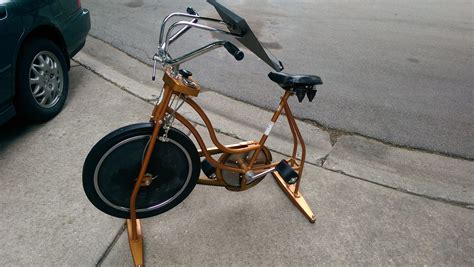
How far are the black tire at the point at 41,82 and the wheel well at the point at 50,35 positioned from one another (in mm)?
49

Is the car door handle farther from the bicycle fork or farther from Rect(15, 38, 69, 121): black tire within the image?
the bicycle fork

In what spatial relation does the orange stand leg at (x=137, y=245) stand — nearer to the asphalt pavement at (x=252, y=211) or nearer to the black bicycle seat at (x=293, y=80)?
the asphalt pavement at (x=252, y=211)

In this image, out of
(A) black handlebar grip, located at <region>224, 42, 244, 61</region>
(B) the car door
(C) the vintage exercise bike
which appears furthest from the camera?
(B) the car door

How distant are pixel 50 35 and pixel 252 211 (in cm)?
247

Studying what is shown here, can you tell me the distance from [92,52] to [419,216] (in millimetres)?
4280

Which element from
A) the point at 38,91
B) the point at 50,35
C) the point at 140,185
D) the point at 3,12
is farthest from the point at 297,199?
the point at 50,35

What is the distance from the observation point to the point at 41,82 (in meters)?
3.26

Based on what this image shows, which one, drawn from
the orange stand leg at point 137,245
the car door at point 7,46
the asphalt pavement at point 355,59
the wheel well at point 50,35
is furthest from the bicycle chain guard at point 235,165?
the wheel well at point 50,35

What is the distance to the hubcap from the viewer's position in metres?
3.20

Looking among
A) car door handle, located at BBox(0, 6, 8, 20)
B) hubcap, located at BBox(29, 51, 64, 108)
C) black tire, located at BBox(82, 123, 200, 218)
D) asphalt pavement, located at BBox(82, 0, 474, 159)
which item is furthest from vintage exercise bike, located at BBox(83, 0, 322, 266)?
asphalt pavement, located at BBox(82, 0, 474, 159)

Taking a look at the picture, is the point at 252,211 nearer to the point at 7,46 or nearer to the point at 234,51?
the point at 234,51

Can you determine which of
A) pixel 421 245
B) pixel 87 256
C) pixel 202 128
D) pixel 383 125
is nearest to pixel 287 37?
pixel 383 125

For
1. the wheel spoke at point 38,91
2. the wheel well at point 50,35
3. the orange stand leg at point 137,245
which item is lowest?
the orange stand leg at point 137,245

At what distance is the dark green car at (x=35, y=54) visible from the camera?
2.84m
